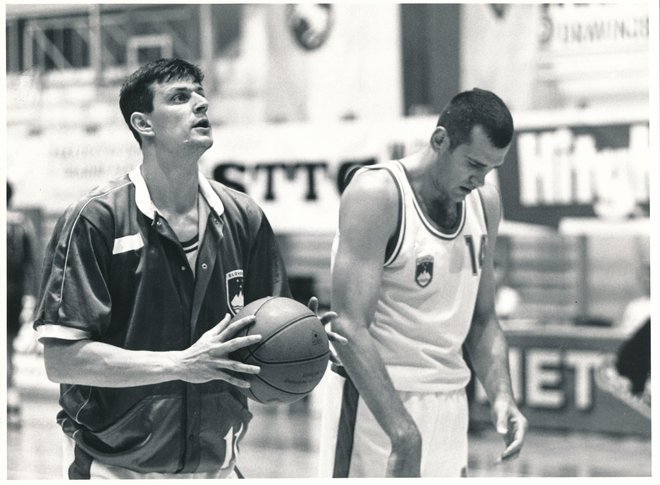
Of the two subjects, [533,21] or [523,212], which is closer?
[523,212]

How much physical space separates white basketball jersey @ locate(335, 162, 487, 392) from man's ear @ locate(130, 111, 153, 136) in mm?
1014

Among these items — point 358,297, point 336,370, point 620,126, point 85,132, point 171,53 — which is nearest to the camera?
point 358,297

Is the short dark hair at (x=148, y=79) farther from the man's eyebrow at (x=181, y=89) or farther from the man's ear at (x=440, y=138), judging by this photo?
the man's ear at (x=440, y=138)

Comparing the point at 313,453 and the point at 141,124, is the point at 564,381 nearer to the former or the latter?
the point at 313,453

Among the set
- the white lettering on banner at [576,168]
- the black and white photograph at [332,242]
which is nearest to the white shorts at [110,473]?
the black and white photograph at [332,242]

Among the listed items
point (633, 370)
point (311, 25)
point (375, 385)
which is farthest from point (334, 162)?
point (375, 385)

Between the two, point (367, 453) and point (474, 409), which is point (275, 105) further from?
point (367, 453)

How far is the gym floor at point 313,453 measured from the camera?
26.4 feet

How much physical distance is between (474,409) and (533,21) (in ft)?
14.5

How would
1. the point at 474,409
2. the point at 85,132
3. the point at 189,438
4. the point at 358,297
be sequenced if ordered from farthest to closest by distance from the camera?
the point at 85,132 → the point at 474,409 → the point at 358,297 → the point at 189,438

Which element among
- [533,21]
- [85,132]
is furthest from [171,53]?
[533,21]

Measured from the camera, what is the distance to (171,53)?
14305mm

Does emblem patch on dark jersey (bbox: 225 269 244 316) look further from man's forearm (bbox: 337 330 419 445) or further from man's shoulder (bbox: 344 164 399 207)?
man's shoulder (bbox: 344 164 399 207)

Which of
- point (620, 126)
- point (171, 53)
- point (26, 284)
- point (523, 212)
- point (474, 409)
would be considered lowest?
point (474, 409)
